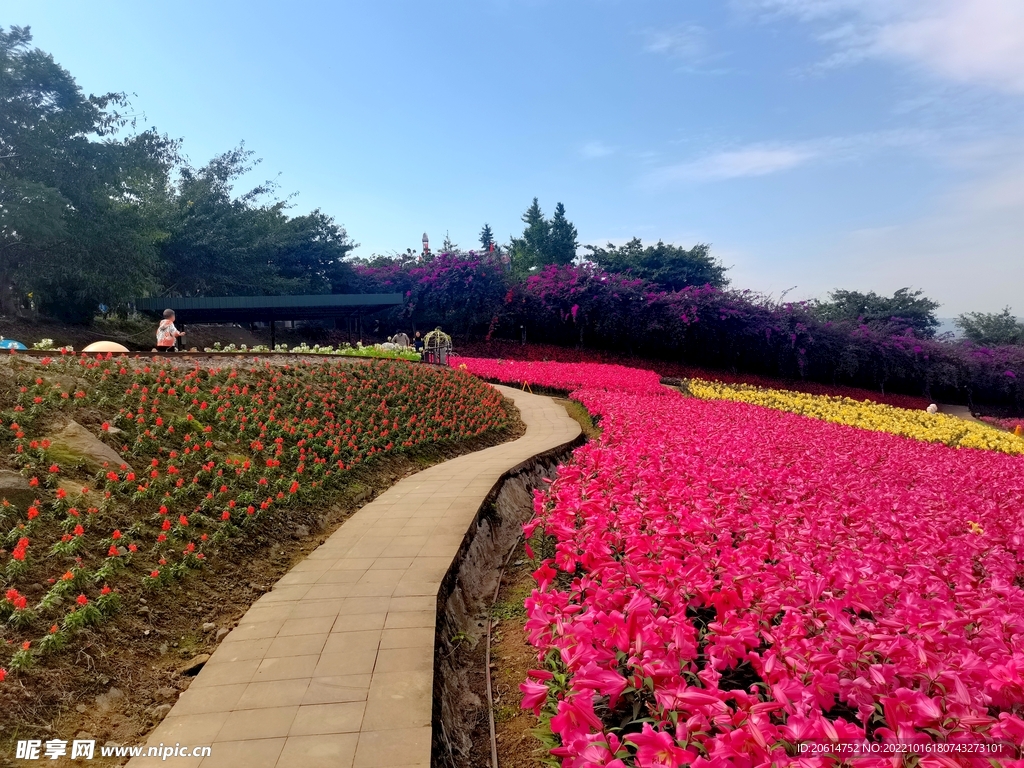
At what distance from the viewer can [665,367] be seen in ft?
76.1

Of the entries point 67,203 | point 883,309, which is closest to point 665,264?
point 883,309

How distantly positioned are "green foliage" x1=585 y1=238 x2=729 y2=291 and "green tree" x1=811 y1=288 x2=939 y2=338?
6052 mm

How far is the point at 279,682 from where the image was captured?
283 cm

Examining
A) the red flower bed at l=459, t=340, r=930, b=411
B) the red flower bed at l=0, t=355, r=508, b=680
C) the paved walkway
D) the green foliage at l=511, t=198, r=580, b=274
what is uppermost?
the green foliage at l=511, t=198, r=580, b=274

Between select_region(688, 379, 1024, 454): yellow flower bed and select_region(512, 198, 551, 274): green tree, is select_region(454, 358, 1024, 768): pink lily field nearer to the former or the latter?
select_region(688, 379, 1024, 454): yellow flower bed

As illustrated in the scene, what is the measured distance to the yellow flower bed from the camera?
1127 cm

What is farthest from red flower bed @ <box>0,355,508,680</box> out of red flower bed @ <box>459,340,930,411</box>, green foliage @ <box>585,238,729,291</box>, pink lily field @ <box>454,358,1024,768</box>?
green foliage @ <box>585,238,729,291</box>

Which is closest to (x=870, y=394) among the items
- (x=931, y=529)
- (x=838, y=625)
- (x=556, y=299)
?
(x=556, y=299)

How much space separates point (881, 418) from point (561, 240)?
146ft

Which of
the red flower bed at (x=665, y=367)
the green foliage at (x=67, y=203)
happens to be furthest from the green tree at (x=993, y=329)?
the green foliage at (x=67, y=203)

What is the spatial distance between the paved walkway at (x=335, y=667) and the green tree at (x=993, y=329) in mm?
39465

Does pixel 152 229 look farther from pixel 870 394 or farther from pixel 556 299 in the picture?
pixel 870 394

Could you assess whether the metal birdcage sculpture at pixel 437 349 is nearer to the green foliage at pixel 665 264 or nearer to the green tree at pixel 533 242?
the green foliage at pixel 665 264

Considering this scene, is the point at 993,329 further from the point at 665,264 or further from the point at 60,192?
the point at 60,192
